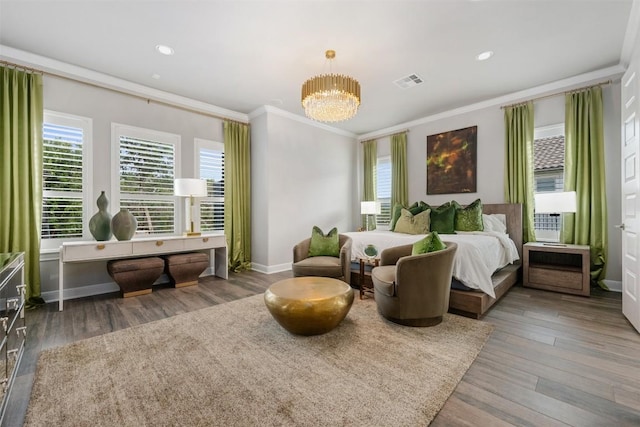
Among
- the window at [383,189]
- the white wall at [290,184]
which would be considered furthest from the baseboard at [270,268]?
the window at [383,189]

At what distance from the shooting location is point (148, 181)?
4.10 metres

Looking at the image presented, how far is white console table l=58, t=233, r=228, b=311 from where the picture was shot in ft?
10.0

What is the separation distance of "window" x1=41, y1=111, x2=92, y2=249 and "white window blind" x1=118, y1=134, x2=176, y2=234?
395 millimetres

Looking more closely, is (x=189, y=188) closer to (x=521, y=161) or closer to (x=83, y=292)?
(x=83, y=292)

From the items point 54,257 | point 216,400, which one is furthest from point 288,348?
point 54,257

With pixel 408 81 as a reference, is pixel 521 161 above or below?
below

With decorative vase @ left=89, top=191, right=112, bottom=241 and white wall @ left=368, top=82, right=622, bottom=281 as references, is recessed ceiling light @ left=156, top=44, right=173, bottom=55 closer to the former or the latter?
decorative vase @ left=89, top=191, right=112, bottom=241

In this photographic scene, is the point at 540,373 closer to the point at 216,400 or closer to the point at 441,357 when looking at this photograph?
the point at 441,357

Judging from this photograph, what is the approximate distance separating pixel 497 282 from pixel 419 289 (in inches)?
52.9

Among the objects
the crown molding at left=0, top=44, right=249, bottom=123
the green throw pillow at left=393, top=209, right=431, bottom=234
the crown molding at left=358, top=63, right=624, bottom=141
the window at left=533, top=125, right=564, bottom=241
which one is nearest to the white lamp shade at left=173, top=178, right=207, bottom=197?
the crown molding at left=0, top=44, right=249, bottom=123

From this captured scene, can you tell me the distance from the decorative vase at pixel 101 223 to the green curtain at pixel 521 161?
5650mm

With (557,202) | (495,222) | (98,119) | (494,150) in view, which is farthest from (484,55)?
(98,119)

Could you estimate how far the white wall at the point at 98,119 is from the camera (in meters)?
3.35

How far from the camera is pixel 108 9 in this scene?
2.50 metres
